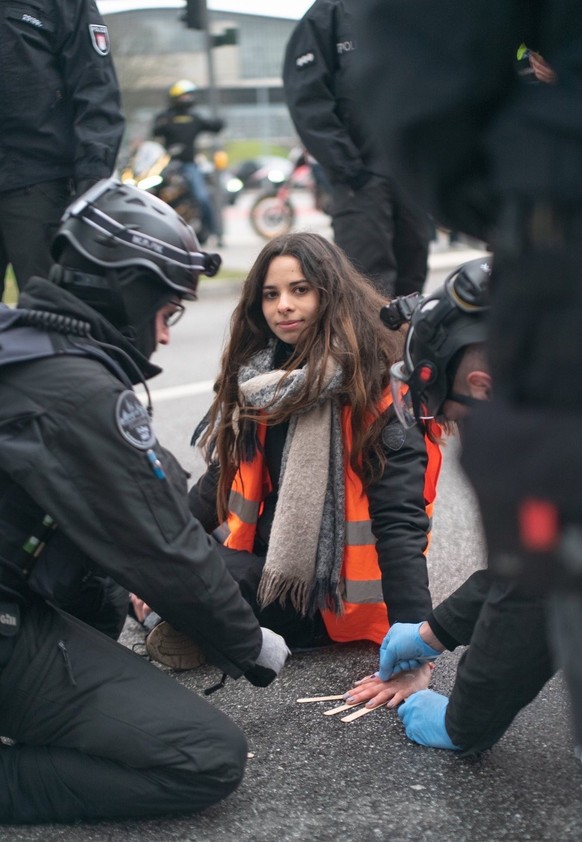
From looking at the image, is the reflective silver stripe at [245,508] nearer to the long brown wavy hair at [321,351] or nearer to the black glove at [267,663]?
Result: the long brown wavy hair at [321,351]

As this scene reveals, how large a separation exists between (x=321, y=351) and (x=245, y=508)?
47cm

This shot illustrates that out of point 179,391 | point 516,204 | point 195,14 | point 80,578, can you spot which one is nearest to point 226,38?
point 195,14

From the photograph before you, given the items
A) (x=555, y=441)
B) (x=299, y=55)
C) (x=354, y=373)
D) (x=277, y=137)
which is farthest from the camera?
(x=277, y=137)

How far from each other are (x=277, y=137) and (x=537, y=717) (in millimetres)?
49335

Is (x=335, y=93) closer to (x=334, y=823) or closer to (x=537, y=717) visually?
(x=537, y=717)

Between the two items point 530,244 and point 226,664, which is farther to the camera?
point 226,664

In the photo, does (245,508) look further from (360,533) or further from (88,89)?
(88,89)

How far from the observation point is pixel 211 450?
328cm

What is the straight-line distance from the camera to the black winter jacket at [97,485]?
7.09ft

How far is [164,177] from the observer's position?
1212 centimetres

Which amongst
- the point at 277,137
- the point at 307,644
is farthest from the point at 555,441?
the point at 277,137

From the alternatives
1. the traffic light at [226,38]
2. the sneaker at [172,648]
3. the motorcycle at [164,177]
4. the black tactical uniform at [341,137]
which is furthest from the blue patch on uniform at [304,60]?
the motorcycle at [164,177]

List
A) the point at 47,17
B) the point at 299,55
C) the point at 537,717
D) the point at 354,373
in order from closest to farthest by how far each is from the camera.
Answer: the point at 537,717 → the point at 354,373 → the point at 47,17 → the point at 299,55

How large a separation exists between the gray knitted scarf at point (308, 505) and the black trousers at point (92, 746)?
689mm
